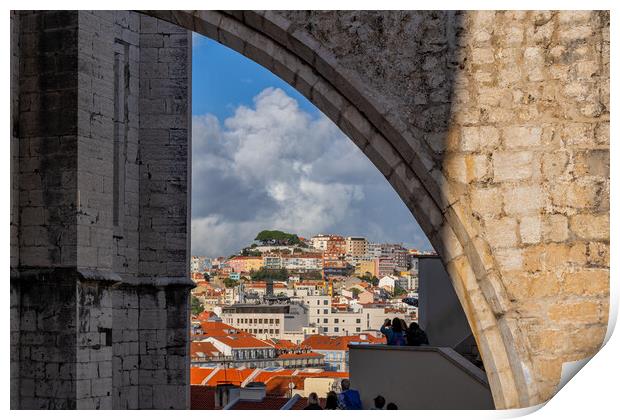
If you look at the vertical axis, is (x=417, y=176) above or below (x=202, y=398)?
above

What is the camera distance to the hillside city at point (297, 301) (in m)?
40.0

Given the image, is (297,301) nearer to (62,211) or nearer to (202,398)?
(202,398)

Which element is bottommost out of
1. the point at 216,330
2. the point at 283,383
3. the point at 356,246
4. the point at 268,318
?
the point at 283,383

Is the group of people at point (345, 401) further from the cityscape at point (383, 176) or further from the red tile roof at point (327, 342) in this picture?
the red tile roof at point (327, 342)

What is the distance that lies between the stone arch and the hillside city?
95.0 feet

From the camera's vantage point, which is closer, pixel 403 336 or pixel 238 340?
pixel 403 336

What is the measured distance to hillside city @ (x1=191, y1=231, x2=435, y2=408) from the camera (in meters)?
40.0

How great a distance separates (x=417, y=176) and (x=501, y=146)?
0.43 metres

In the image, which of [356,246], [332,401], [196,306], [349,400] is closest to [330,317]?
[356,246]

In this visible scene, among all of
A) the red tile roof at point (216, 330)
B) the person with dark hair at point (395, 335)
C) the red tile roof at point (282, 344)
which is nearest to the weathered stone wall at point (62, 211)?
the person with dark hair at point (395, 335)

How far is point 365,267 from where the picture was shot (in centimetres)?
A: 5266

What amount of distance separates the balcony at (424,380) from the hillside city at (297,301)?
84.2 ft
